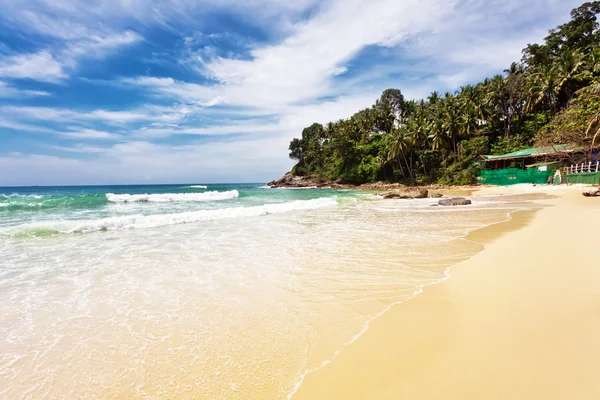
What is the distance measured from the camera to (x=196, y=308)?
4211 millimetres

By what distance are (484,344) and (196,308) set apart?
11.8 ft

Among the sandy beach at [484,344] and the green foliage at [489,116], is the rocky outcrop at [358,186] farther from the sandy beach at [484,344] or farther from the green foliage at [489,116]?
the sandy beach at [484,344]

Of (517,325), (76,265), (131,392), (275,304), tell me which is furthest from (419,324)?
(76,265)

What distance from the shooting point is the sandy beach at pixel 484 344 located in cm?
227

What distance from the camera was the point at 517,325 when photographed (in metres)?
3.16

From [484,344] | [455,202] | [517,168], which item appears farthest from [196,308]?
[517,168]

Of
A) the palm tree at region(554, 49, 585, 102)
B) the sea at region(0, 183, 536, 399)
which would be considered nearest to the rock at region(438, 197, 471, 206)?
the sea at region(0, 183, 536, 399)

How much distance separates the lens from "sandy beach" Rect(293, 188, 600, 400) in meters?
2.27

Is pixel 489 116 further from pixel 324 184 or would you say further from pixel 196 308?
pixel 196 308

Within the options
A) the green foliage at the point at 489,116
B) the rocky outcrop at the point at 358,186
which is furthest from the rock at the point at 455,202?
the green foliage at the point at 489,116

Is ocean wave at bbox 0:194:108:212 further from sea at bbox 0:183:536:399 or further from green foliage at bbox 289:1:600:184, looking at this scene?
green foliage at bbox 289:1:600:184

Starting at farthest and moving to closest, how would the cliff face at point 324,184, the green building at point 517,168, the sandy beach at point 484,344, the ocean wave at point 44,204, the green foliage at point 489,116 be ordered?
the cliff face at point 324,184 < the green foliage at point 489,116 < the green building at point 517,168 < the ocean wave at point 44,204 < the sandy beach at point 484,344

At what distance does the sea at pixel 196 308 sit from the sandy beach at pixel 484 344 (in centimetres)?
31

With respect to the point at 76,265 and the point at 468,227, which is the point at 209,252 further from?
the point at 468,227
